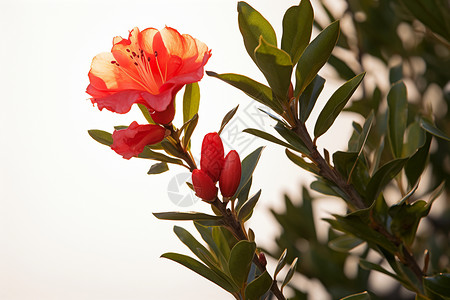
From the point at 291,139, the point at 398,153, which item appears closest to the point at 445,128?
the point at 398,153

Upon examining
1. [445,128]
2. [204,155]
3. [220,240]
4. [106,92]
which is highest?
[106,92]

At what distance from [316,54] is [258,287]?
0.27 m

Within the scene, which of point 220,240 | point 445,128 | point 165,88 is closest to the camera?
point 165,88

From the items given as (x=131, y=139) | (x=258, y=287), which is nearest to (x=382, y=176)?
(x=258, y=287)

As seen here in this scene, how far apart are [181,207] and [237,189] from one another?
0.16m

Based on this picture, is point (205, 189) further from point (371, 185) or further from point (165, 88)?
point (371, 185)

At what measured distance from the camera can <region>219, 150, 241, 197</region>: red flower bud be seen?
554mm

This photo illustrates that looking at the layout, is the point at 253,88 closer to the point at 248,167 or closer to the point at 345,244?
the point at 248,167

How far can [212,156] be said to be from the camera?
56 centimetres

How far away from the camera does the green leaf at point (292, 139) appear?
569mm

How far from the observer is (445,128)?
3.60ft

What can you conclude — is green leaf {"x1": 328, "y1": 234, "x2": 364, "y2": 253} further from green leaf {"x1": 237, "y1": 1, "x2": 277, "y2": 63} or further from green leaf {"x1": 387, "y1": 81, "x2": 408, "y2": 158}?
green leaf {"x1": 237, "y1": 1, "x2": 277, "y2": 63}

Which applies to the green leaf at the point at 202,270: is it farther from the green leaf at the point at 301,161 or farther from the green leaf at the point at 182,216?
the green leaf at the point at 301,161

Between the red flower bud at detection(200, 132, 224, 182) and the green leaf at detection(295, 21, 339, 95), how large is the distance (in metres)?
0.12
